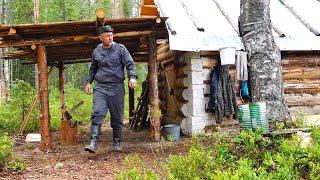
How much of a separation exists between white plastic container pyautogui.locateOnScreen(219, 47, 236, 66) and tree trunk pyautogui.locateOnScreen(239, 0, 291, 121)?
183cm

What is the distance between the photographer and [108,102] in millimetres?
7363

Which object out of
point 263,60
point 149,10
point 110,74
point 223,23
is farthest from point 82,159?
A: point 149,10

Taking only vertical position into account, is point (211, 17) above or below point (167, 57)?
above

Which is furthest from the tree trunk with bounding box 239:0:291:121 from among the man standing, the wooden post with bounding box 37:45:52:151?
the wooden post with bounding box 37:45:52:151

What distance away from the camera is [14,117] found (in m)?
12.8

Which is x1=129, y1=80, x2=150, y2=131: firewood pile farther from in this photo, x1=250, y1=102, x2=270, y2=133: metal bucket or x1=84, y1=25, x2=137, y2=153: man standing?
x1=250, y1=102, x2=270, y2=133: metal bucket

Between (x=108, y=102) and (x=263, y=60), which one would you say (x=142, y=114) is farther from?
(x=263, y=60)

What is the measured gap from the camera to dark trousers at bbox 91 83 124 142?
7.17 m

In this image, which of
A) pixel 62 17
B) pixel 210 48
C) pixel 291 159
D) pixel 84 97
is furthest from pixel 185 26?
pixel 62 17

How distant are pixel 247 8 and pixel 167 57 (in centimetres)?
491

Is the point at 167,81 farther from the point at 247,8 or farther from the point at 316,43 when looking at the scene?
the point at 247,8

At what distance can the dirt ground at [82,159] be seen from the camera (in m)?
6.07

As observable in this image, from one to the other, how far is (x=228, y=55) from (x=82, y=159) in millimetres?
3595

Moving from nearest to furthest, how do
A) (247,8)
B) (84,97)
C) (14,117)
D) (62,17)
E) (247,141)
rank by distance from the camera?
1. (247,141)
2. (247,8)
3. (14,117)
4. (84,97)
5. (62,17)
